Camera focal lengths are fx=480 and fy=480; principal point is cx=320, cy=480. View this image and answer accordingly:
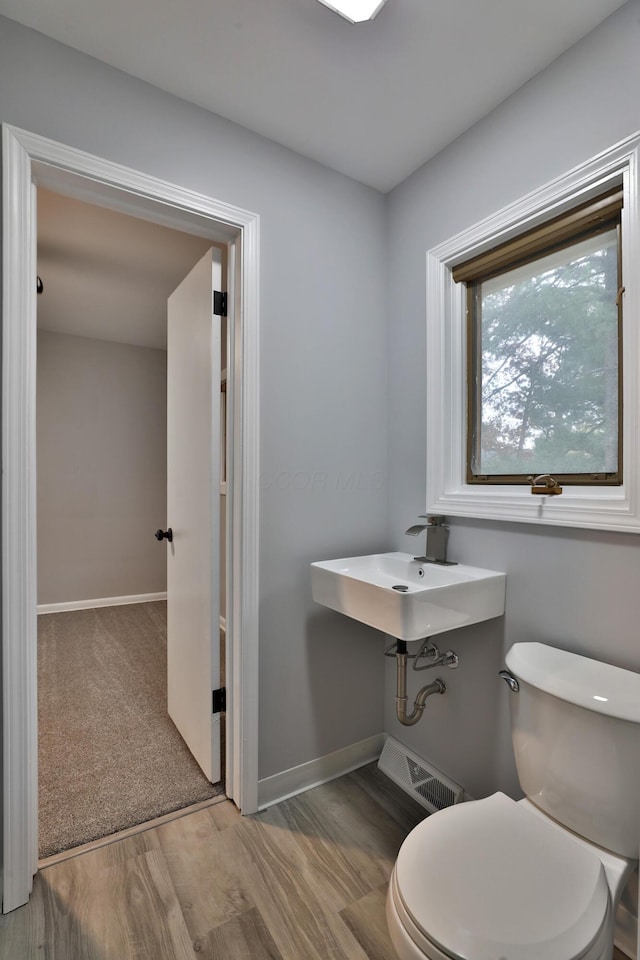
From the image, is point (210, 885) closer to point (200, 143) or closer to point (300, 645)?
point (300, 645)

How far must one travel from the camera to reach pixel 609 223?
1.40 meters

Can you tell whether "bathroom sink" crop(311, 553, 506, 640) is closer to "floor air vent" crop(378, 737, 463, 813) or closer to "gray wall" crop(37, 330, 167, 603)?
"floor air vent" crop(378, 737, 463, 813)

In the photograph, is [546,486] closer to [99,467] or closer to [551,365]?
[551,365]

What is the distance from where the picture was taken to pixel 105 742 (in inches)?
85.5

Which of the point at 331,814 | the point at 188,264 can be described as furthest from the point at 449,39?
the point at 331,814

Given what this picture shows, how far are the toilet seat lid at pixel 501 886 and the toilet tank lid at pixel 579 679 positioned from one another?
0.93 feet

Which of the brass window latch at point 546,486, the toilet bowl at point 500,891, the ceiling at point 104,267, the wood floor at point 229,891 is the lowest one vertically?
the wood floor at point 229,891

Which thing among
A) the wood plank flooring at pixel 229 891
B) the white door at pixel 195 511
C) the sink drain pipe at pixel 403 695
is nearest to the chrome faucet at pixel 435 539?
the sink drain pipe at pixel 403 695

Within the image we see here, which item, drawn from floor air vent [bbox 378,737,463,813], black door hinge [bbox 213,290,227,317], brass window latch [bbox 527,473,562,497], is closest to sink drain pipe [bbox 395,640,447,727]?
floor air vent [bbox 378,737,463,813]

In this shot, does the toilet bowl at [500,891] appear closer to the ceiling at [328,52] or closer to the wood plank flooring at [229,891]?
the wood plank flooring at [229,891]

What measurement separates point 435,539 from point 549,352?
753 millimetres

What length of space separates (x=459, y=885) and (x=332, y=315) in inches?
69.6

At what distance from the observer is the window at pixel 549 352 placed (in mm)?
1407

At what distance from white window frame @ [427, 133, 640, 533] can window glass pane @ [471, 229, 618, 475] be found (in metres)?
0.08
